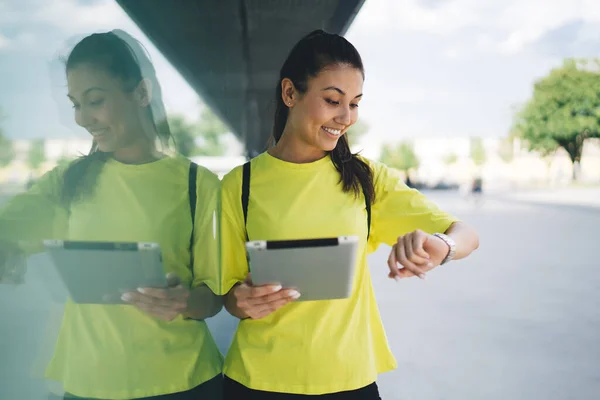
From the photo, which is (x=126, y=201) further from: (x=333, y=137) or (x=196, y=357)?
(x=333, y=137)

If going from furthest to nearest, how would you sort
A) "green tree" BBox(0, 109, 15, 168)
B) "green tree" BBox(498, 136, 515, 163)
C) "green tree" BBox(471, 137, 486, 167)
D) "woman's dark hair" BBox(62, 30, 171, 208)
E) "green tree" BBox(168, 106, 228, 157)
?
1. "green tree" BBox(471, 137, 486, 167)
2. "green tree" BBox(498, 136, 515, 163)
3. "green tree" BBox(168, 106, 228, 157)
4. "woman's dark hair" BBox(62, 30, 171, 208)
5. "green tree" BBox(0, 109, 15, 168)

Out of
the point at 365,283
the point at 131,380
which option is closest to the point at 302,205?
the point at 365,283

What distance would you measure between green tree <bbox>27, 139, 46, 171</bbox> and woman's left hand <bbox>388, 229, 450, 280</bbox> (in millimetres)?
762

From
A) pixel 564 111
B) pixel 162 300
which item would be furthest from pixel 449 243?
pixel 564 111

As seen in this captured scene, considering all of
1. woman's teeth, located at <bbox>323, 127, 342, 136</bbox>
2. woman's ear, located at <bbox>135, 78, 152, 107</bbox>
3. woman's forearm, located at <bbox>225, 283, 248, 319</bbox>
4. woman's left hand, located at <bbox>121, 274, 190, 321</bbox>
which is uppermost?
woman's ear, located at <bbox>135, 78, 152, 107</bbox>

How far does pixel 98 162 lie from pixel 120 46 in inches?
11.0

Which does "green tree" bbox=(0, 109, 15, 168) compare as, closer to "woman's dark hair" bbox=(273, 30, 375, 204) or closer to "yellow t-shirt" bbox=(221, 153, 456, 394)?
"yellow t-shirt" bbox=(221, 153, 456, 394)

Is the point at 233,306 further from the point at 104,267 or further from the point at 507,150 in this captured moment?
the point at 507,150

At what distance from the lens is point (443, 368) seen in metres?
4.00

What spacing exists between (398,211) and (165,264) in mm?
574

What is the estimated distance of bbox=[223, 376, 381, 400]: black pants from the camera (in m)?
1.29

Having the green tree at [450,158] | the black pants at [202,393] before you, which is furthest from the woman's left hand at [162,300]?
the green tree at [450,158]

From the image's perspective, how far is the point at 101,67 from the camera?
125 cm

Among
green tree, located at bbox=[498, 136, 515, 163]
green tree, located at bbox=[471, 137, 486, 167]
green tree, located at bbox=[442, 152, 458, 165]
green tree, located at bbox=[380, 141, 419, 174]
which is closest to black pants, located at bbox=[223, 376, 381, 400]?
green tree, located at bbox=[498, 136, 515, 163]
